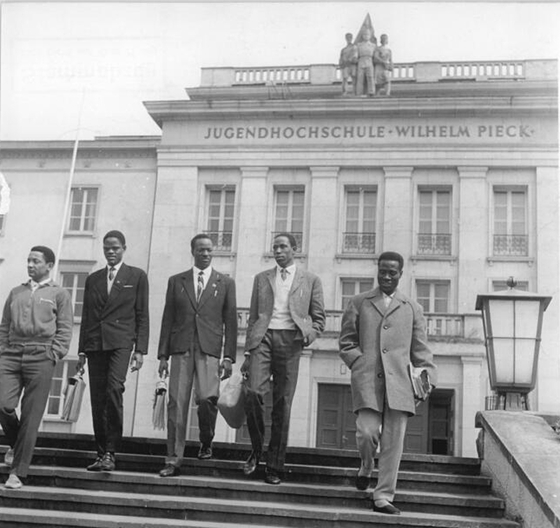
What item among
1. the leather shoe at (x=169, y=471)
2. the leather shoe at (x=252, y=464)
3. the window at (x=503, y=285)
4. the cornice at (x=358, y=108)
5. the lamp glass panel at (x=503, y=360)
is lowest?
the leather shoe at (x=169, y=471)

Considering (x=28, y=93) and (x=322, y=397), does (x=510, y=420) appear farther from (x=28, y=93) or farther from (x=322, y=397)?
(x=322, y=397)

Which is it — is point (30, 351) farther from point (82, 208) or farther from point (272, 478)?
point (82, 208)

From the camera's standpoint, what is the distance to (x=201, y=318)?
6691 mm

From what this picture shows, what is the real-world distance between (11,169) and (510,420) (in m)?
22.2

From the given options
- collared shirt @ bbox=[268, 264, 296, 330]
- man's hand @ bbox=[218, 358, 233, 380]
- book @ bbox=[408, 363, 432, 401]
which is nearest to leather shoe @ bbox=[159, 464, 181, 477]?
man's hand @ bbox=[218, 358, 233, 380]

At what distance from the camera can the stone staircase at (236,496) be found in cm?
548

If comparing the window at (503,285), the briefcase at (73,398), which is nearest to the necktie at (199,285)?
the briefcase at (73,398)

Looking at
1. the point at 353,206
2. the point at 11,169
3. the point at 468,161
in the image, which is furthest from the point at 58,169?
the point at 468,161

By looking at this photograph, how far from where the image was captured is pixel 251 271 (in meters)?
23.4

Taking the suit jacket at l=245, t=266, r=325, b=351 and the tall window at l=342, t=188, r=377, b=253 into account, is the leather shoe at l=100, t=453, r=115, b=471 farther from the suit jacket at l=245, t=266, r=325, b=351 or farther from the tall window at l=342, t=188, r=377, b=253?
the tall window at l=342, t=188, r=377, b=253

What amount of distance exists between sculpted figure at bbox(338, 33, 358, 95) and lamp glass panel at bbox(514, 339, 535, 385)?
52.3ft

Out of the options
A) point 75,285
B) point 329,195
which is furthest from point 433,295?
point 75,285

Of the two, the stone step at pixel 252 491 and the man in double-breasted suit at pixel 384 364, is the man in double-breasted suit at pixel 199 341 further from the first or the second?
the man in double-breasted suit at pixel 384 364

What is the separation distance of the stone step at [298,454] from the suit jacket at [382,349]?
3.13 feet
